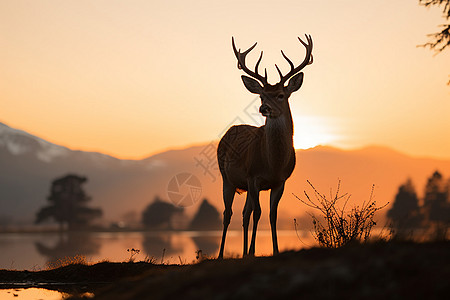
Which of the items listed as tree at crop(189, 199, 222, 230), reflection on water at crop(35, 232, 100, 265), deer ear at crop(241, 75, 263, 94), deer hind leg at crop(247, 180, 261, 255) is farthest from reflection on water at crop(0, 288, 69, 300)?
tree at crop(189, 199, 222, 230)

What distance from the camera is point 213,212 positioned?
81125mm

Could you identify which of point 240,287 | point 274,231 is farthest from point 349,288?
point 274,231

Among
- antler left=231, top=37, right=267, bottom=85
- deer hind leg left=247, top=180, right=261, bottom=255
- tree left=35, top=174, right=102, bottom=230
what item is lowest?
deer hind leg left=247, top=180, right=261, bottom=255

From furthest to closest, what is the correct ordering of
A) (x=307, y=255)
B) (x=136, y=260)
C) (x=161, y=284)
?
1. (x=136, y=260)
2. (x=307, y=255)
3. (x=161, y=284)

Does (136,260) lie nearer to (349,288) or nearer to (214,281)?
(214,281)

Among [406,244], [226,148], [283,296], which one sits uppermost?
[226,148]

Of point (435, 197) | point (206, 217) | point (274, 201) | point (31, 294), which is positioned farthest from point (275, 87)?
point (206, 217)

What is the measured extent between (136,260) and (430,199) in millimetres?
58262

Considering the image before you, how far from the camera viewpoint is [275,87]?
1137 cm

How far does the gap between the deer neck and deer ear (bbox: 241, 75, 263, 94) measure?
818 mm

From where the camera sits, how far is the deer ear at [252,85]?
11789mm

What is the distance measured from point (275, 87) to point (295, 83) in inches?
21.0

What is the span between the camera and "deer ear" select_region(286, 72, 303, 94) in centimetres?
1162

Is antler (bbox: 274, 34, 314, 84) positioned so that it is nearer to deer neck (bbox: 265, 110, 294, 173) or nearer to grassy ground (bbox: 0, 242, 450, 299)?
deer neck (bbox: 265, 110, 294, 173)
